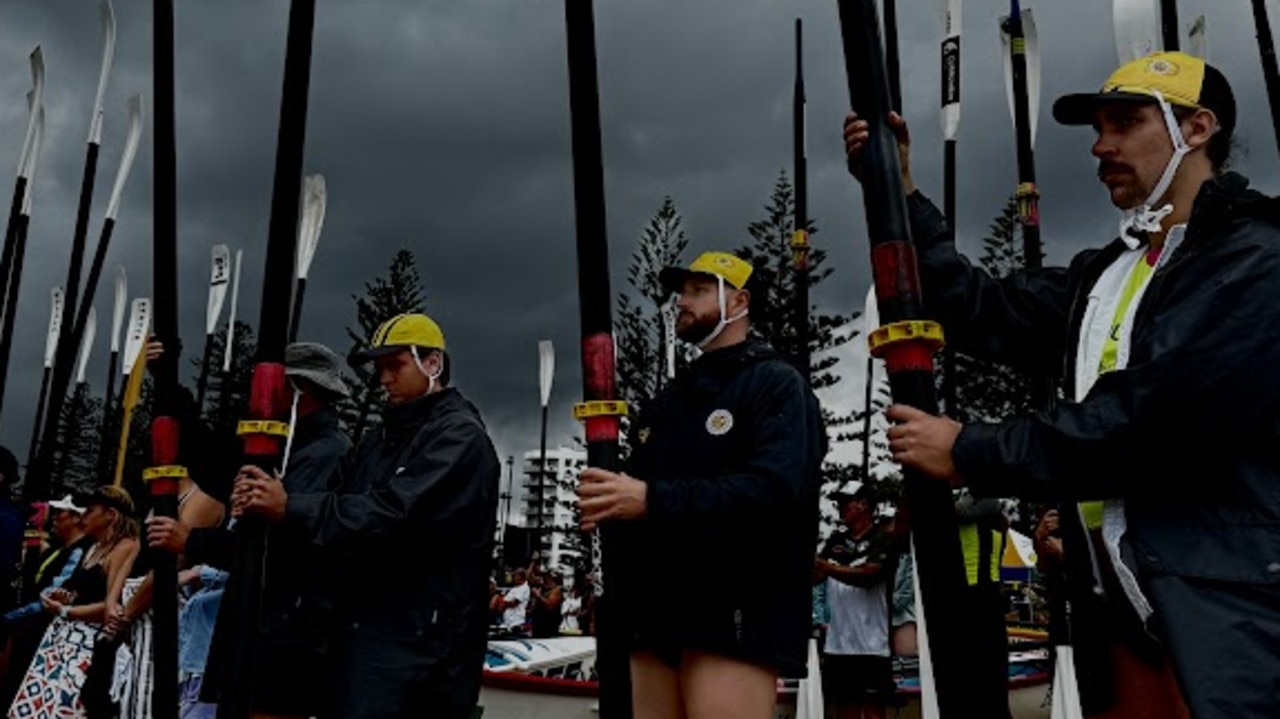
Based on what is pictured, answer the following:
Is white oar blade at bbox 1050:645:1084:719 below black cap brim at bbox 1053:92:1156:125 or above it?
below

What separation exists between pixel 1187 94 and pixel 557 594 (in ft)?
61.2

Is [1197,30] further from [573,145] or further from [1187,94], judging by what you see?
[573,145]

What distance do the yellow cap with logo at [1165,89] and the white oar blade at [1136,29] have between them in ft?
6.23

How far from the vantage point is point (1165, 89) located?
2.23 metres

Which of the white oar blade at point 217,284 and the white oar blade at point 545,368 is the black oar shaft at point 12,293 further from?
the white oar blade at point 545,368

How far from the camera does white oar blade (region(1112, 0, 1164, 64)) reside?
406cm

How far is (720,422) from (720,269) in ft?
1.95

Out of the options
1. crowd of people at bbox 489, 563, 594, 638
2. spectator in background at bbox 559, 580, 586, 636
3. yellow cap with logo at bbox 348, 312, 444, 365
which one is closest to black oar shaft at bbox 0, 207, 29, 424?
yellow cap with logo at bbox 348, 312, 444, 365

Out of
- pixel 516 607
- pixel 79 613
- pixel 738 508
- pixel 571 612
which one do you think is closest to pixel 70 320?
pixel 79 613

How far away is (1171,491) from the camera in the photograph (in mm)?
1937

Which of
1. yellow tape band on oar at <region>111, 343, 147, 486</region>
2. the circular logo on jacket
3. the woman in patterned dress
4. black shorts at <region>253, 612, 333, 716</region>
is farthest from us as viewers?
yellow tape band on oar at <region>111, 343, 147, 486</region>

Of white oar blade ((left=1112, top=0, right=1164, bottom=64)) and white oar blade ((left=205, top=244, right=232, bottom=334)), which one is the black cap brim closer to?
white oar blade ((left=1112, top=0, right=1164, bottom=64))

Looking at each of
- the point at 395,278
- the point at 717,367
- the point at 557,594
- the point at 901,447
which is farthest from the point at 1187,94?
the point at 395,278

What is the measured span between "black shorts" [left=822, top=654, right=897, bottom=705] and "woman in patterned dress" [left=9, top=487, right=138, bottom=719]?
4.41 m
